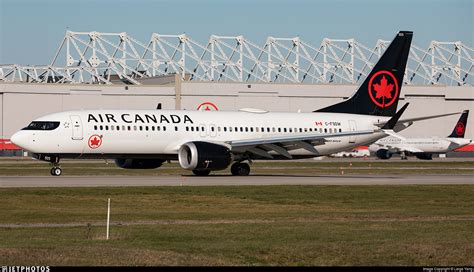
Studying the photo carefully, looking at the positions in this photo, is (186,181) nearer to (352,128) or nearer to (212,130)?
(212,130)

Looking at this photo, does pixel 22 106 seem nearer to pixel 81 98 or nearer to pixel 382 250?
pixel 81 98

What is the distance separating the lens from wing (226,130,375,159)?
60.9 m

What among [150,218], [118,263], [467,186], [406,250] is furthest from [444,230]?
[467,186]

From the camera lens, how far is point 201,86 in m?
143

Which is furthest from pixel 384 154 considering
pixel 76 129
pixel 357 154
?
pixel 76 129

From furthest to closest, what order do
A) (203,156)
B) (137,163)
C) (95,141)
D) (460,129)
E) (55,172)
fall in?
1. (460,129)
2. (137,163)
3. (55,172)
4. (203,156)
5. (95,141)

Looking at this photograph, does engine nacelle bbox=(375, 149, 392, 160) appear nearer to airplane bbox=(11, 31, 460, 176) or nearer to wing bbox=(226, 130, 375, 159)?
airplane bbox=(11, 31, 460, 176)

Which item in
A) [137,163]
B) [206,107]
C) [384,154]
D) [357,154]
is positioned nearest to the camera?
[137,163]

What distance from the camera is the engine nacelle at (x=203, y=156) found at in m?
57.8

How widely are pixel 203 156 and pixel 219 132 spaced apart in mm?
5109

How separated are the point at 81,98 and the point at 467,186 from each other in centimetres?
9431

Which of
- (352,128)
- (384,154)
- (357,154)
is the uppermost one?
(352,128)

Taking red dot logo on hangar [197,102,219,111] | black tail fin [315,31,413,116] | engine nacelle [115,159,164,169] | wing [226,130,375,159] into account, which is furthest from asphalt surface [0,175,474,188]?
red dot logo on hangar [197,102,219,111]

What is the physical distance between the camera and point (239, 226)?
99.8 ft
